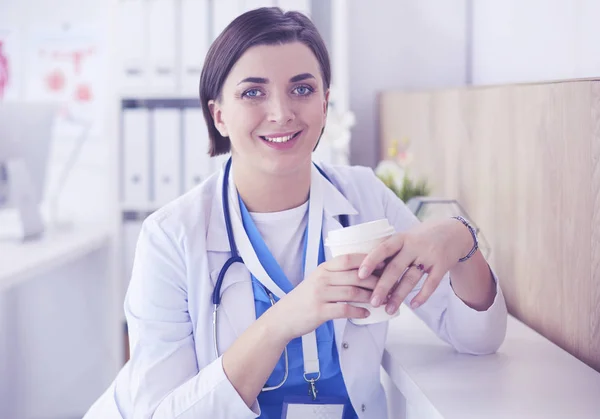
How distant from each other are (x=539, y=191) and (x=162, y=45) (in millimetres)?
1567

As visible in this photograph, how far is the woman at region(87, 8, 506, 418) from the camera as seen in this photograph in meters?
1.05

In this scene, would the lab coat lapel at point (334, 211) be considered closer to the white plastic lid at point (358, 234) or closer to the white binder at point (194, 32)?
the white plastic lid at point (358, 234)

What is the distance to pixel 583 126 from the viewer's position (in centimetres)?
113

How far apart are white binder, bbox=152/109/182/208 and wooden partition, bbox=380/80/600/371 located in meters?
1.02

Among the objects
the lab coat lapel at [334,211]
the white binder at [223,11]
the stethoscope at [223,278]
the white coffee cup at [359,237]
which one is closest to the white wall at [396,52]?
the white binder at [223,11]

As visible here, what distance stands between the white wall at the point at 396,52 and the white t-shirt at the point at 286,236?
5.14 ft

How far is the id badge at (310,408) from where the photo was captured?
1.11 metres

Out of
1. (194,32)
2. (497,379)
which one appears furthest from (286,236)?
(194,32)

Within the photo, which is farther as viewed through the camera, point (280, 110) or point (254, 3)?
point (254, 3)

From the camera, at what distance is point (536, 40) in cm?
179

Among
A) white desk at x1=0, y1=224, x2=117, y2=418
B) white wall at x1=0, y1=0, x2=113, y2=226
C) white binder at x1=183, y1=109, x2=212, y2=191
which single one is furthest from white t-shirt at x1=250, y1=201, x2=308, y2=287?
white wall at x1=0, y1=0, x2=113, y2=226

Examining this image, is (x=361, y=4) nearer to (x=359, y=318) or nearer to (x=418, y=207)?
(x=418, y=207)

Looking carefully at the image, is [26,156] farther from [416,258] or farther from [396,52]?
[416,258]

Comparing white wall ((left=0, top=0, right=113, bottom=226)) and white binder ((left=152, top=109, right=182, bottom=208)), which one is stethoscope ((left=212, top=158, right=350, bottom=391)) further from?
white wall ((left=0, top=0, right=113, bottom=226))
